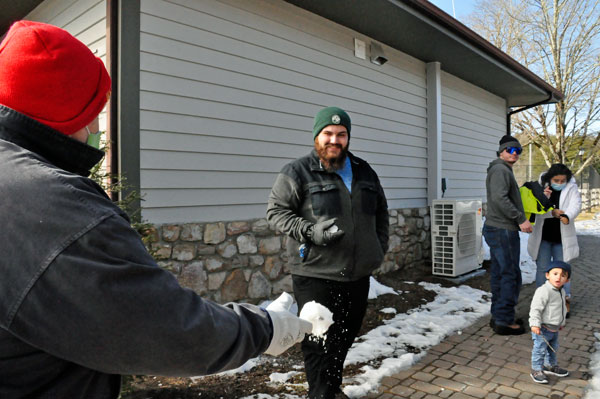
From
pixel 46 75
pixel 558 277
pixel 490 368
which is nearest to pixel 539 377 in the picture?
pixel 490 368

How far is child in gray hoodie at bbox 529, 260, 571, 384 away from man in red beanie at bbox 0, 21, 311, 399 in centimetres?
302

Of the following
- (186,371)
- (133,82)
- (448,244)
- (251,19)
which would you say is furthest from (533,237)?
(186,371)

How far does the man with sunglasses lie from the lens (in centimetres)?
425

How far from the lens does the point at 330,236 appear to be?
2.52m

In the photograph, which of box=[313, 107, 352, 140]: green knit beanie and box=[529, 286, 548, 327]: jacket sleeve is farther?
box=[529, 286, 548, 327]: jacket sleeve

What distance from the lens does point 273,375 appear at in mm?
3252

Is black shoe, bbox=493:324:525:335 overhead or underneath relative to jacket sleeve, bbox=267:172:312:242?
underneath

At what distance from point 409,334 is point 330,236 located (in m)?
2.25

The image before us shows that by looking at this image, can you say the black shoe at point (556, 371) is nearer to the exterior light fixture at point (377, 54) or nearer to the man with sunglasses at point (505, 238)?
the man with sunglasses at point (505, 238)

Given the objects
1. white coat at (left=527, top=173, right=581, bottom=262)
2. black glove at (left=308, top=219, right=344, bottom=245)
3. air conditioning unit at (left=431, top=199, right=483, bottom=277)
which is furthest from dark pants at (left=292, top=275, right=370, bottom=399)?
air conditioning unit at (left=431, top=199, right=483, bottom=277)

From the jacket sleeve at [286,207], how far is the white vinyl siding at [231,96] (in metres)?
1.58

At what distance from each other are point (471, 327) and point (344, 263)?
264 centimetres

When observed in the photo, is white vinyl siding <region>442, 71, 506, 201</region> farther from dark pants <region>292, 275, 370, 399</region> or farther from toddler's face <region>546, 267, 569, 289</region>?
dark pants <region>292, 275, 370, 399</region>

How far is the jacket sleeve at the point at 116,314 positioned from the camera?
2.27ft
